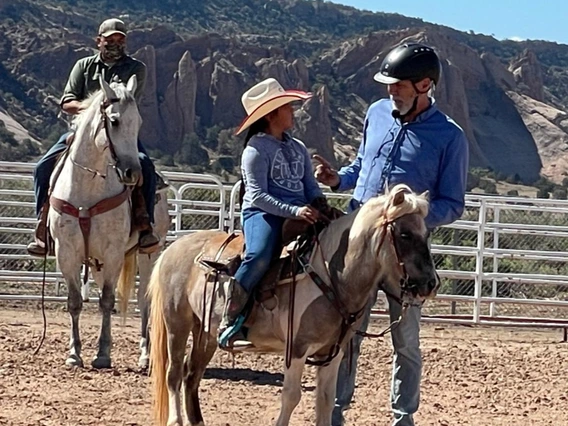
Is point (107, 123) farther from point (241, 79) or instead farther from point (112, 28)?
point (241, 79)

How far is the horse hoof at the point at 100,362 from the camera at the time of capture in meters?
8.64

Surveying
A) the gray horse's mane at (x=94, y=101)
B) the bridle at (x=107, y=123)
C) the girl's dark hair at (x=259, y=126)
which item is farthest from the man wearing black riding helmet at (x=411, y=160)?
the gray horse's mane at (x=94, y=101)

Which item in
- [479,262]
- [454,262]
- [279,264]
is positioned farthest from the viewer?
[454,262]

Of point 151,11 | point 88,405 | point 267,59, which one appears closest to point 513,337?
point 88,405

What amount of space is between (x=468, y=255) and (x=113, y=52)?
579 centimetres

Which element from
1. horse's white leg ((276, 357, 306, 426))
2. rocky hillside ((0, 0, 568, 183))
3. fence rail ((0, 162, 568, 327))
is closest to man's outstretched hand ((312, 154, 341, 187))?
horse's white leg ((276, 357, 306, 426))

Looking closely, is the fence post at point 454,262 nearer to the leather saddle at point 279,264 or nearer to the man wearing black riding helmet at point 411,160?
the man wearing black riding helmet at point 411,160

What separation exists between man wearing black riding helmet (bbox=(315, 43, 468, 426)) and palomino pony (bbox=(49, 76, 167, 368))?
2.77 meters

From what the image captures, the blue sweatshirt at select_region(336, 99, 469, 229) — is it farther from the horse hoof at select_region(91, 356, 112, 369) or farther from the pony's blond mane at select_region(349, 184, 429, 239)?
the horse hoof at select_region(91, 356, 112, 369)

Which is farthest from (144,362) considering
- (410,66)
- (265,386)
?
(410,66)

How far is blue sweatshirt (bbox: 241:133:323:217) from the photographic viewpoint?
545cm

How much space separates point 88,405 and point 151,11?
87.9 m

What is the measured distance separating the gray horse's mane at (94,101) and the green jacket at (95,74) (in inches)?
9.7

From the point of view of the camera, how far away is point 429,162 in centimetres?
561
